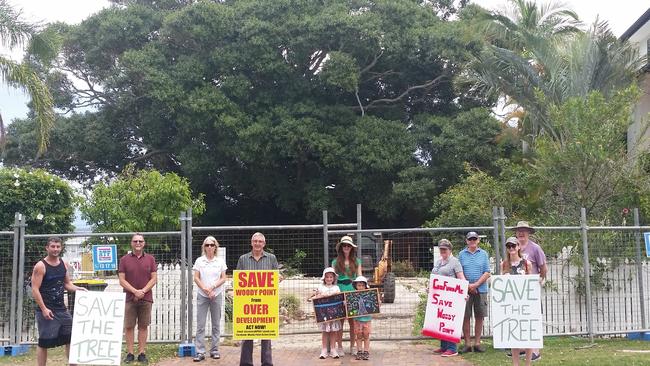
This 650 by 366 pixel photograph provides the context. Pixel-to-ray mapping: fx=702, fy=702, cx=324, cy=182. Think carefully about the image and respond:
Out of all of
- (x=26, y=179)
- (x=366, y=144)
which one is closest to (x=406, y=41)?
(x=366, y=144)

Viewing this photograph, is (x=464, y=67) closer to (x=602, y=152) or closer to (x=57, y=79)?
(x=602, y=152)

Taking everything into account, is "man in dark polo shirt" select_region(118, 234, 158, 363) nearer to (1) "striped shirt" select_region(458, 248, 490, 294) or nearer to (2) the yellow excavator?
(1) "striped shirt" select_region(458, 248, 490, 294)

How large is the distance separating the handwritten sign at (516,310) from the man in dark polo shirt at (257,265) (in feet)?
9.58

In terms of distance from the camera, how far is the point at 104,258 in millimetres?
10562

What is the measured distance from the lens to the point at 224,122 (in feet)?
88.1

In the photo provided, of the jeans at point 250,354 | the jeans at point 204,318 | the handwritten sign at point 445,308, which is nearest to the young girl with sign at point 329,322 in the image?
the jeans at point 250,354

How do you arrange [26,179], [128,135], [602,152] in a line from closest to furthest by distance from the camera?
[26,179], [602,152], [128,135]

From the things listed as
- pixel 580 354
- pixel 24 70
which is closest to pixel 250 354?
pixel 580 354

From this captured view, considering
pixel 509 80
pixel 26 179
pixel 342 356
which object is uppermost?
pixel 509 80

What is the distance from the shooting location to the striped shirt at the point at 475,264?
999 cm

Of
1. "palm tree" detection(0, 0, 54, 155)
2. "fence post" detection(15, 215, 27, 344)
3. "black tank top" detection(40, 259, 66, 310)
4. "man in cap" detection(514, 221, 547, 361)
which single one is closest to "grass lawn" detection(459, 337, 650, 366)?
"man in cap" detection(514, 221, 547, 361)

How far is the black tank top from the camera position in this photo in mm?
8359

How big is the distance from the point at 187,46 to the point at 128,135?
5.79m

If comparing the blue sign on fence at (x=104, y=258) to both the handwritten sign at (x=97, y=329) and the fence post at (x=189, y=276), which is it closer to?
the fence post at (x=189, y=276)
